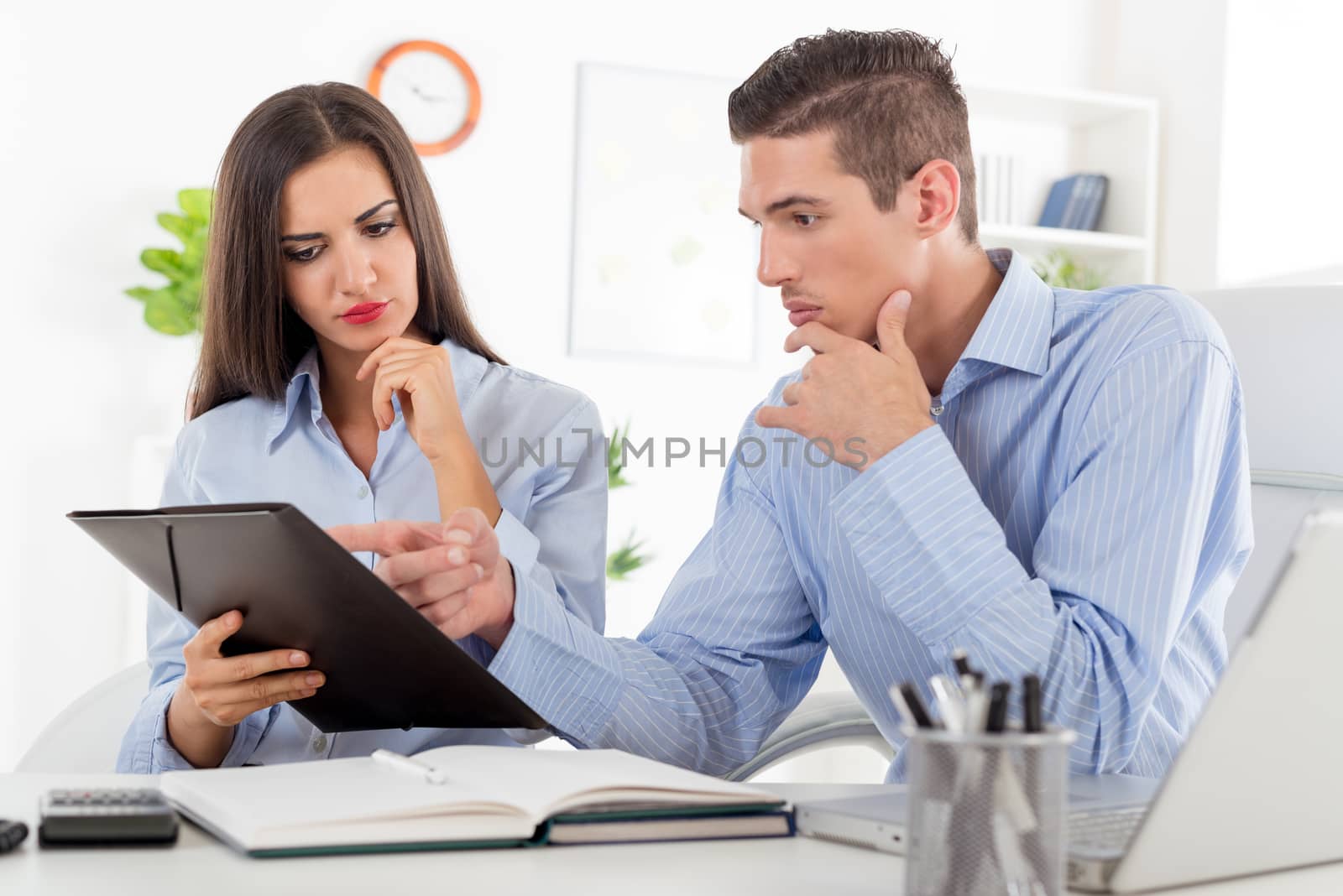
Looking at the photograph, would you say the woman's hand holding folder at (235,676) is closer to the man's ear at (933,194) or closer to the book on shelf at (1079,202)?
the man's ear at (933,194)

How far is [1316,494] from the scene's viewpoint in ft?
4.71

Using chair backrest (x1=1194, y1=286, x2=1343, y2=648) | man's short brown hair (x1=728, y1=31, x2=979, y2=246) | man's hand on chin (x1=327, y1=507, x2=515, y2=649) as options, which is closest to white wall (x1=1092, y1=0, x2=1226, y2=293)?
chair backrest (x1=1194, y1=286, x2=1343, y2=648)

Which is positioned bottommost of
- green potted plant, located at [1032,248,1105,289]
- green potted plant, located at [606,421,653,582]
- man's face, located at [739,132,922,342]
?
green potted plant, located at [606,421,653,582]

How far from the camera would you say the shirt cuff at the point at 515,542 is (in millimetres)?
1400

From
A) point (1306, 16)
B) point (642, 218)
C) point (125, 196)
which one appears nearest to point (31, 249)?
point (125, 196)

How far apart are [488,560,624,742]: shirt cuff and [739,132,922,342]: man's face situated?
0.40 m

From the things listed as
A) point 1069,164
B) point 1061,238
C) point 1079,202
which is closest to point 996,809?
point 1061,238

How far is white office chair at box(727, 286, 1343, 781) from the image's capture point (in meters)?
1.43

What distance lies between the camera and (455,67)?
3609 mm

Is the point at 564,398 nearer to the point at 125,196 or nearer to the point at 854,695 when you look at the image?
the point at 854,695

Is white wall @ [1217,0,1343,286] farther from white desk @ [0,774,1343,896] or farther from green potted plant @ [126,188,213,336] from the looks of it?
white desk @ [0,774,1343,896]

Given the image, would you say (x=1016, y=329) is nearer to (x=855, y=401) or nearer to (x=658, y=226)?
(x=855, y=401)

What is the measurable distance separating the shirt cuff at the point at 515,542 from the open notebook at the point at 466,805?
0.51m

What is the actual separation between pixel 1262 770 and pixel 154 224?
323cm
